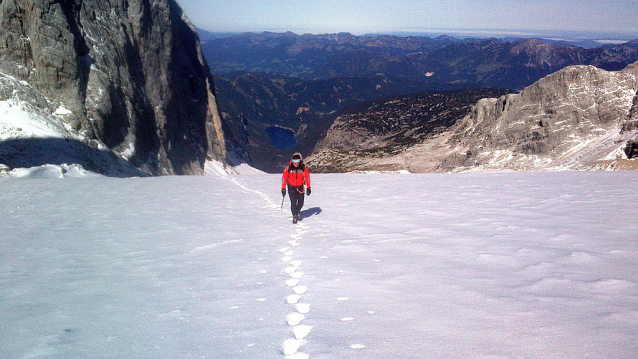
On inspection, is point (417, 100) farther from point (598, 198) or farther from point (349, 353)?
point (349, 353)

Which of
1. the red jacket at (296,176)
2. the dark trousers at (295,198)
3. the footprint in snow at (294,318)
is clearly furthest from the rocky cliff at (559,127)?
the footprint in snow at (294,318)

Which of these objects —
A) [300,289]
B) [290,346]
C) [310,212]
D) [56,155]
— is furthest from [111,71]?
[290,346]

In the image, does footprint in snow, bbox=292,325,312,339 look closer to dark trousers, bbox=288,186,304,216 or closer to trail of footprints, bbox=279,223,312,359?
trail of footprints, bbox=279,223,312,359

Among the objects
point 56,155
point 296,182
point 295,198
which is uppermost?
point 296,182

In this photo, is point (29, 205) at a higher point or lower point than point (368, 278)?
lower

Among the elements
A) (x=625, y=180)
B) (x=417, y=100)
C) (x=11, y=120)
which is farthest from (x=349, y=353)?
(x=417, y=100)

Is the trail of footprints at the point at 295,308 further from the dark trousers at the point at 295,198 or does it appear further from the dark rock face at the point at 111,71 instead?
the dark rock face at the point at 111,71

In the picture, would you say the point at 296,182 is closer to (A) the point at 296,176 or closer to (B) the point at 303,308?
(A) the point at 296,176

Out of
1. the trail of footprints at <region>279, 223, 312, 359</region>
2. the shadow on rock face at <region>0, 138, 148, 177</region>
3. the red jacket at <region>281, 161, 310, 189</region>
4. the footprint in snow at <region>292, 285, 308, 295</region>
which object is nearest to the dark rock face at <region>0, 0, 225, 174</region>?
the shadow on rock face at <region>0, 138, 148, 177</region>
